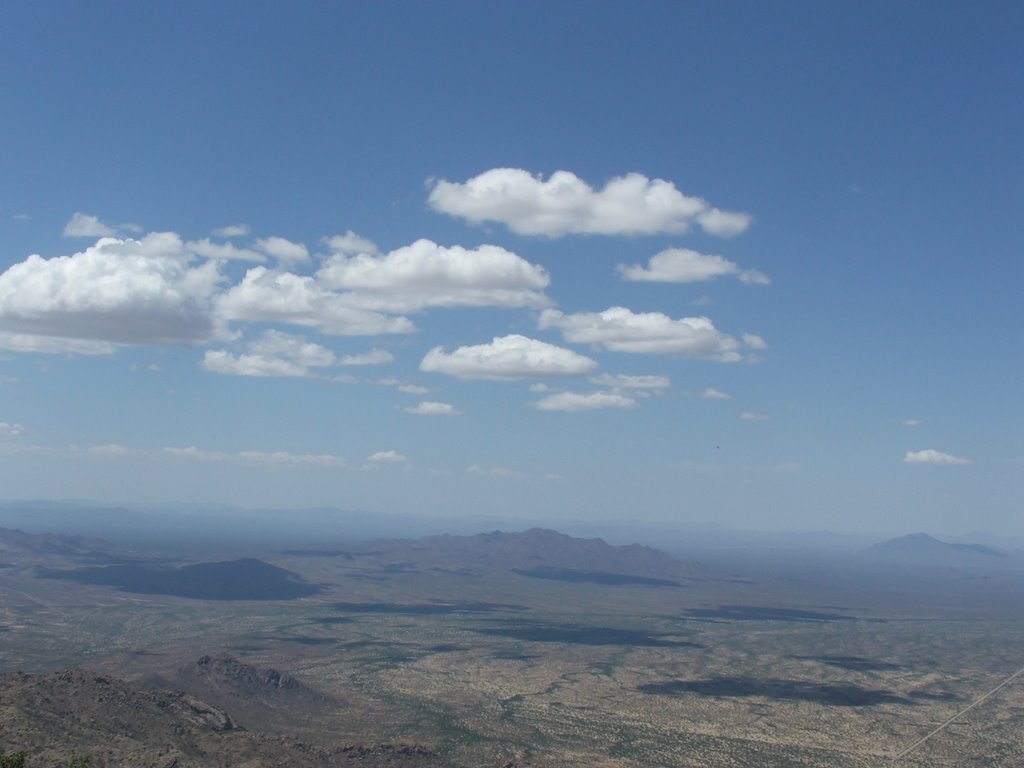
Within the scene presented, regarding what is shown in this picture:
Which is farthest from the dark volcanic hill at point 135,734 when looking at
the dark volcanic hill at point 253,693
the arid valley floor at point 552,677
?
the dark volcanic hill at point 253,693

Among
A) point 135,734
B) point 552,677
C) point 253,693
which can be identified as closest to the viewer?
point 135,734

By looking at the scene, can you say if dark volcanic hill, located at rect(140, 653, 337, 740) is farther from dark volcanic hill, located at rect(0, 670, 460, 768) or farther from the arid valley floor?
dark volcanic hill, located at rect(0, 670, 460, 768)

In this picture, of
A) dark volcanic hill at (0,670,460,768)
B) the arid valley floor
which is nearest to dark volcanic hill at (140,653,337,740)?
the arid valley floor

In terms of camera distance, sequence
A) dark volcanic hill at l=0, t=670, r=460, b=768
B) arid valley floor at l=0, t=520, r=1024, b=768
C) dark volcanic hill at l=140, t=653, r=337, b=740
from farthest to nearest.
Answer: dark volcanic hill at l=140, t=653, r=337, b=740 < arid valley floor at l=0, t=520, r=1024, b=768 < dark volcanic hill at l=0, t=670, r=460, b=768

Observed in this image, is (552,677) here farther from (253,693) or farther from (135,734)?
(135,734)

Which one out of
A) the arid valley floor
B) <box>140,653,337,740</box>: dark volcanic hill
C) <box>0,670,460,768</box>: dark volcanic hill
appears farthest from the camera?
<box>140,653,337,740</box>: dark volcanic hill

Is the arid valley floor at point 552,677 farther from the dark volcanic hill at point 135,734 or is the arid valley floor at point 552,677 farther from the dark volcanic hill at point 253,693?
the dark volcanic hill at point 135,734

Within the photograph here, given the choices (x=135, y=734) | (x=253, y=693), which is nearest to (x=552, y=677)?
(x=253, y=693)
